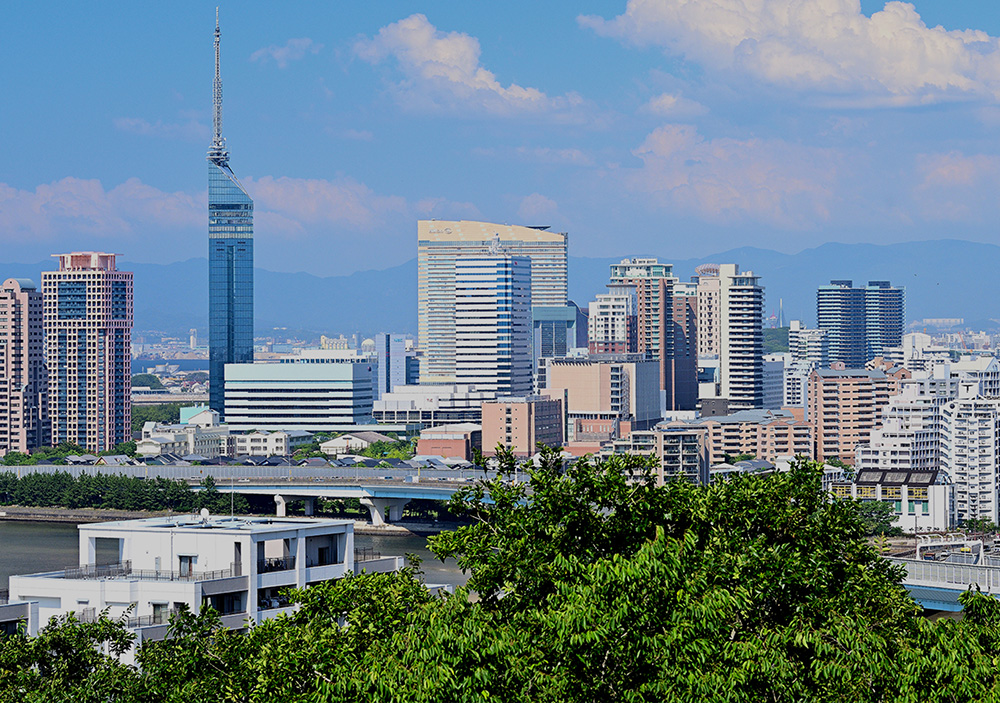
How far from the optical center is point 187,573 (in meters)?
11.6

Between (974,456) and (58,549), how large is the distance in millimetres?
19148

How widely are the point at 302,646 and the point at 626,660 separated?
1.33 metres

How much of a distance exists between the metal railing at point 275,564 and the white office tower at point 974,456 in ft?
77.4

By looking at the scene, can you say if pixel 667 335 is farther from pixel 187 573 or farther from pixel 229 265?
pixel 187 573

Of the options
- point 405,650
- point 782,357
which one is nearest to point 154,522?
point 405,650

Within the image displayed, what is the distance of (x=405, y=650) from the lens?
4.70 metres

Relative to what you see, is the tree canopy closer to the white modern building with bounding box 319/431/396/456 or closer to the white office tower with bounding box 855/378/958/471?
the white office tower with bounding box 855/378/958/471

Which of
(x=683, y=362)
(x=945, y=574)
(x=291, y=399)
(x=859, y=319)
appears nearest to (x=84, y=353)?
(x=291, y=399)

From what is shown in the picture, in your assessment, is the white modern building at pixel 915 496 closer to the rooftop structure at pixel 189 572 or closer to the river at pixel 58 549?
the river at pixel 58 549

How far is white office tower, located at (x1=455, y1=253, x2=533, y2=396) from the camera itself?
59.2 m

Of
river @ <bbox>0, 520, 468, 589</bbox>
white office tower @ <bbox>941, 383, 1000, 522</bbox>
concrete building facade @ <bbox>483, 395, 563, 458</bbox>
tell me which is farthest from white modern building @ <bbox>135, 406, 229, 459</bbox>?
white office tower @ <bbox>941, 383, 1000, 522</bbox>

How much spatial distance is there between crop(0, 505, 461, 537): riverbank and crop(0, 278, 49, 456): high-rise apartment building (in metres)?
12.9

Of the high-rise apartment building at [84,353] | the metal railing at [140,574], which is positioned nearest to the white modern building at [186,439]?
the high-rise apartment building at [84,353]

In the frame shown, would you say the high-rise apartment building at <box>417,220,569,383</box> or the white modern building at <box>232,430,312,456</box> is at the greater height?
the high-rise apartment building at <box>417,220,569,383</box>
